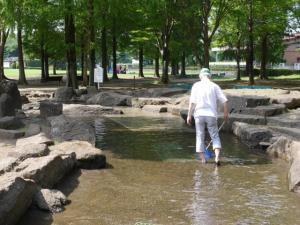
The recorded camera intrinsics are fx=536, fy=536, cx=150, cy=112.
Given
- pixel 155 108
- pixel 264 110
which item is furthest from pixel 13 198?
pixel 155 108

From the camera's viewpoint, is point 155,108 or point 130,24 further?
point 130,24

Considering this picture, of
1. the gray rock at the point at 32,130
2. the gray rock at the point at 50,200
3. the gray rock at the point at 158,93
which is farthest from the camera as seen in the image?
the gray rock at the point at 158,93

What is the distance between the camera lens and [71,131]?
11977 millimetres

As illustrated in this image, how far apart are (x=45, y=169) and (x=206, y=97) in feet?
12.0

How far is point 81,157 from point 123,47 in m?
45.5

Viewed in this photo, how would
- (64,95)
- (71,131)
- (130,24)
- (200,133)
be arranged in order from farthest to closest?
1. (130,24)
2. (64,95)
3. (71,131)
4. (200,133)

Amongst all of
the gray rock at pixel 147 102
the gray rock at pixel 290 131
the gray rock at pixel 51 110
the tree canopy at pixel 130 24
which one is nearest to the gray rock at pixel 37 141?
the gray rock at pixel 290 131

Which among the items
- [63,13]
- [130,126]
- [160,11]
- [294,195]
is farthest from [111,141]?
[160,11]

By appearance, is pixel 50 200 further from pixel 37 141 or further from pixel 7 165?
pixel 37 141

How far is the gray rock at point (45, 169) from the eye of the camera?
296 inches

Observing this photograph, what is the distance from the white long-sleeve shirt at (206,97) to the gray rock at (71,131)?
2601mm

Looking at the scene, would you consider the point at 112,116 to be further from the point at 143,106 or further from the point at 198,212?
the point at 198,212

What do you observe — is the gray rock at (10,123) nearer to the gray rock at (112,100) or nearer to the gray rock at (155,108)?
the gray rock at (155,108)

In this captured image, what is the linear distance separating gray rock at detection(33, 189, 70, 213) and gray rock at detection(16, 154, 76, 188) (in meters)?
0.33
